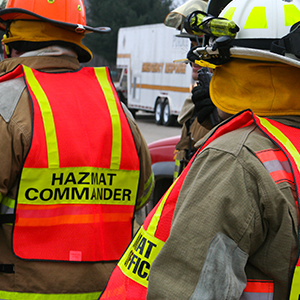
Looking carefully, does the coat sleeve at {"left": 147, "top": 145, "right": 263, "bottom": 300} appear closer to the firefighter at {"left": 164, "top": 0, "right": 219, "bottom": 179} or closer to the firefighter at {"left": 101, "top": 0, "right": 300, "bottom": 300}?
the firefighter at {"left": 101, "top": 0, "right": 300, "bottom": 300}

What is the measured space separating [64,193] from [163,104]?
55.4ft

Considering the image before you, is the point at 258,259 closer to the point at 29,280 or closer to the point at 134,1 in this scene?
the point at 29,280

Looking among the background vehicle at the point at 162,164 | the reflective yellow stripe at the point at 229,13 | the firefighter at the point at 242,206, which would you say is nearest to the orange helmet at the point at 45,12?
the reflective yellow stripe at the point at 229,13

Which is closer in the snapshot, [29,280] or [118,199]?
[29,280]

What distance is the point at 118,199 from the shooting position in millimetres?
2471

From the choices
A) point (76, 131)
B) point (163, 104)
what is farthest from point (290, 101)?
point (163, 104)

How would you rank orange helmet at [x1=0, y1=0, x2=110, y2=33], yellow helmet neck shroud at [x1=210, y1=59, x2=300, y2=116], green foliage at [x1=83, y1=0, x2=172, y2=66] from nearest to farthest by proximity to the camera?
yellow helmet neck shroud at [x1=210, y1=59, x2=300, y2=116]
orange helmet at [x1=0, y1=0, x2=110, y2=33]
green foliage at [x1=83, y1=0, x2=172, y2=66]

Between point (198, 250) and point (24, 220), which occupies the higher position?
point (198, 250)

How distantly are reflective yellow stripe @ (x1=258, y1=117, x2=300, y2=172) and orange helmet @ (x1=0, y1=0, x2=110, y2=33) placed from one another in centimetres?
159

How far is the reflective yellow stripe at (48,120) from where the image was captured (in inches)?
87.7

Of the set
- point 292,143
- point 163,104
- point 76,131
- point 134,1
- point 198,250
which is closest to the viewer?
point 198,250

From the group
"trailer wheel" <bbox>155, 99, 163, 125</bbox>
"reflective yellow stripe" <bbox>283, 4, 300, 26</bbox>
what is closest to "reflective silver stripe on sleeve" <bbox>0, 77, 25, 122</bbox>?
"reflective yellow stripe" <bbox>283, 4, 300, 26</bbox>

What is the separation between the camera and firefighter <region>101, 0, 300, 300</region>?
1.23 metres

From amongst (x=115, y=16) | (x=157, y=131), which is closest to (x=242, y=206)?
(x=157, y=131)
